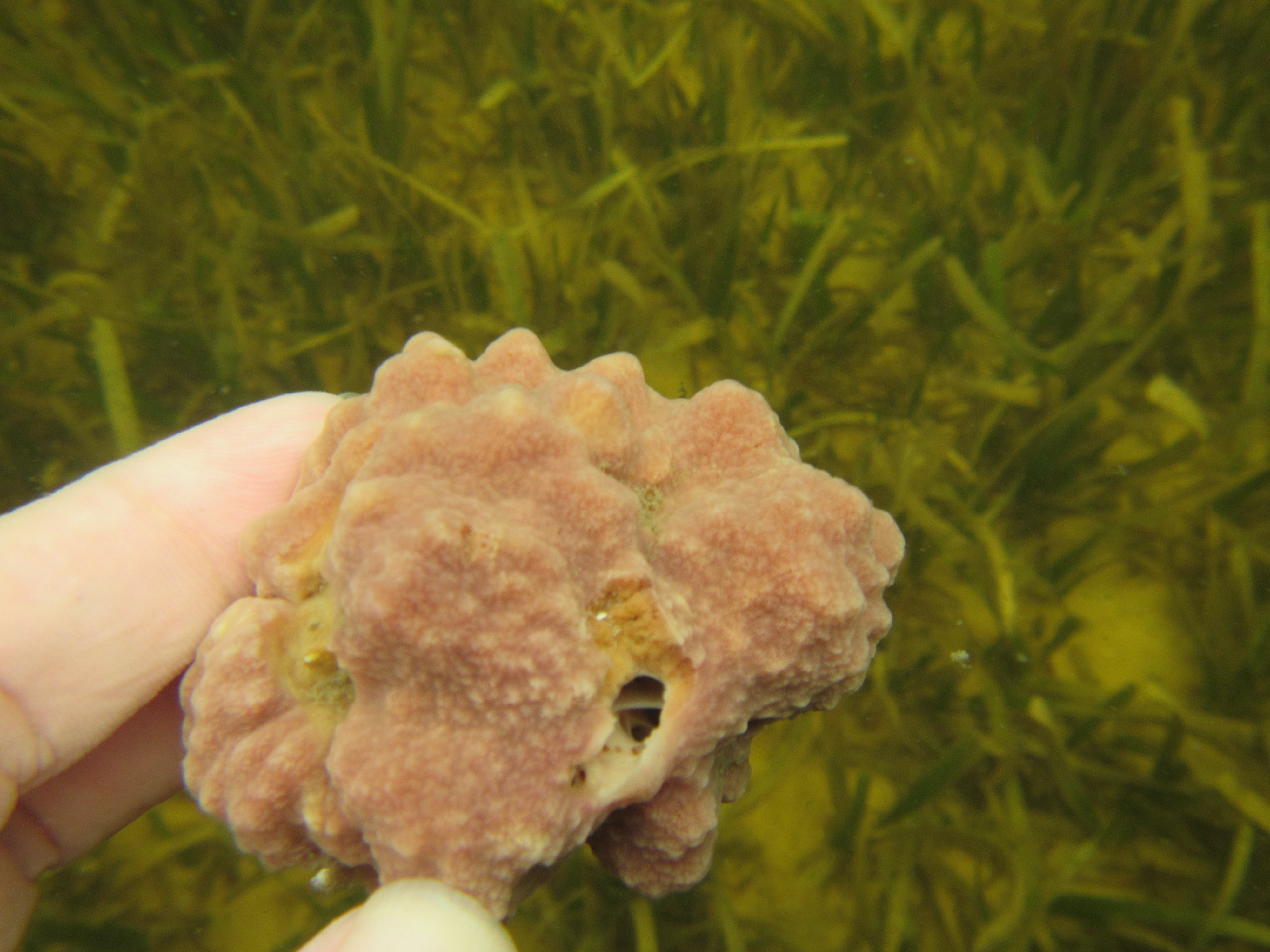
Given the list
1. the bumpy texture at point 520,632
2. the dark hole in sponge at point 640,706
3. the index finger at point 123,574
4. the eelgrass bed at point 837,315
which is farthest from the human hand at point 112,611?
the dark hole in sponge at point 640,706

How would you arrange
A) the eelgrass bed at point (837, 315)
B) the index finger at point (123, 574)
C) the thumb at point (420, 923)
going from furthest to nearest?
the eelgrass bed at point (837, 315), the index finger at point (123, 574), the thumb at point (420, 923)

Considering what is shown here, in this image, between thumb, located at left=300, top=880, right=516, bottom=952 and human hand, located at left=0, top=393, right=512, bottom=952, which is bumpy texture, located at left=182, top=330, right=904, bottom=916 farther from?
human hand, located at left=0, top=393, right=512, bottom=952

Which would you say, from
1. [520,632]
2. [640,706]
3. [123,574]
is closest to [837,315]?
[640,706]

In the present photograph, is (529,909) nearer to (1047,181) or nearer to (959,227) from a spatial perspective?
(959,227)

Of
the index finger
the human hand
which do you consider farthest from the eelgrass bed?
the index finger

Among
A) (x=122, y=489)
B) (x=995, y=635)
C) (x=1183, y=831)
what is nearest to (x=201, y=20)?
(x=122, y=489)

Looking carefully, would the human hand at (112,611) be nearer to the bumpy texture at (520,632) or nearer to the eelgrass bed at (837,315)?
the bumpy texture at (520,632)
